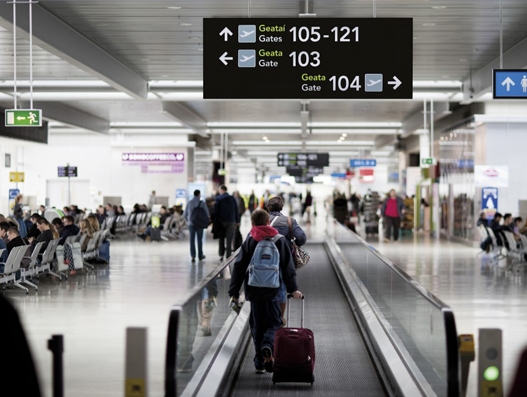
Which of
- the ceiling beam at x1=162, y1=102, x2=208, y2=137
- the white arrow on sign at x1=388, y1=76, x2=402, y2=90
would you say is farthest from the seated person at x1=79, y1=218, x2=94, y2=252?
the white arrow on sign at x1=388, y1=76, x2=402, y2=90

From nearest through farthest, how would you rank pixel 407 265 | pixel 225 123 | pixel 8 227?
1. pixel 8 227
2. pixel 407 265
3. pixel 225 123

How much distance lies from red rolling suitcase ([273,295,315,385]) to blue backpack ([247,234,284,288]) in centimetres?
44

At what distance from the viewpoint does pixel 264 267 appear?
7707 mm

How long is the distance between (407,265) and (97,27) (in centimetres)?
910

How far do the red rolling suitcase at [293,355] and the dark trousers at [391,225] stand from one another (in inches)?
899

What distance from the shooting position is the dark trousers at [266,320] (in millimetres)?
7895

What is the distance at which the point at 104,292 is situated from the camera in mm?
15188

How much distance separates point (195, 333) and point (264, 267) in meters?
1.14

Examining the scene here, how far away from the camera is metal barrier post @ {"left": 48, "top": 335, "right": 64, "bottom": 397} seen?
13.3 ft

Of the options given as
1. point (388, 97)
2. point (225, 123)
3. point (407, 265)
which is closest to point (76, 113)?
point (225, 123)

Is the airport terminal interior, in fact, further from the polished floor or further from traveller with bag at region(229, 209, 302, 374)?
traveller with bag at region(229, 209, 302, 374)

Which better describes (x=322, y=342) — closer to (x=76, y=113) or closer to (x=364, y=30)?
(x=364, y=30)

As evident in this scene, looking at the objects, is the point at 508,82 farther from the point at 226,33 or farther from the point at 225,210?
the point at 225,210

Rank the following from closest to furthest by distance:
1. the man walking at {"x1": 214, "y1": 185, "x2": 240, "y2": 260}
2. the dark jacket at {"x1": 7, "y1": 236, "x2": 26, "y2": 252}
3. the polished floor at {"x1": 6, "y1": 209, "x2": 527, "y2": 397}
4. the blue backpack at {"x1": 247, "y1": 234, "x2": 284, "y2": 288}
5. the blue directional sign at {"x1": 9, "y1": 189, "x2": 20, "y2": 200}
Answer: the blue backpack at {"x1": 247, "y1": 234, "x2": 284, "y2": 288} → the polished floor at {"x1": 6, "y1": 209, "x2": 527, "y2": 397} → the dark jacket at {"x1": 7, "y1": 236, "x2": 26, "y2": 252} → the man walking at {"x1": 214, "y1": 185, "x2": 240, "y2": 260} → the blue directional sign at {"x1": 9, "y1": 189, "x2": 20, "y2": 200}
